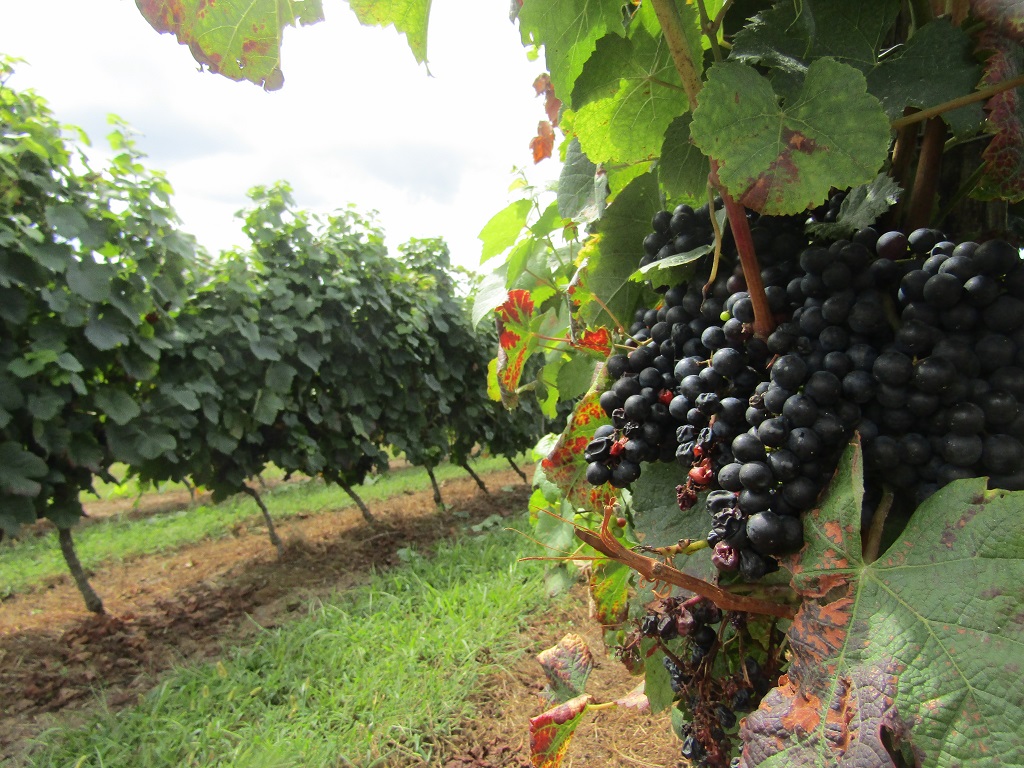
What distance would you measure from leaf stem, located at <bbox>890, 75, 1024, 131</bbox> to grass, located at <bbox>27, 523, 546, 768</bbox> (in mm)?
2764

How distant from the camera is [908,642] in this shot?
0.51 metres

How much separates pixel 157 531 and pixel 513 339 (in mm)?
8279

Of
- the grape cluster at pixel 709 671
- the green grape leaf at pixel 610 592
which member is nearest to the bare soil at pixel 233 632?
the green grape leaf at pixel 610 592

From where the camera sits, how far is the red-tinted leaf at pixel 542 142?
1920mm

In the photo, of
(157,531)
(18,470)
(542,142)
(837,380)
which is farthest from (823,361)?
→ (157,531)

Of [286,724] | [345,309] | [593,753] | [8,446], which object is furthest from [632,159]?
[345,309]

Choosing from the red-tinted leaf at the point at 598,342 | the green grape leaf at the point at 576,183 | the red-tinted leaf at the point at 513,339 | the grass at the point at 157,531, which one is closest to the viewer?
the red-tinted leaf at the point at 598,342

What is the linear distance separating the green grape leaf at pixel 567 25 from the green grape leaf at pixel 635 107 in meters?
0.03

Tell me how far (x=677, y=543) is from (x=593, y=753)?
2116mm

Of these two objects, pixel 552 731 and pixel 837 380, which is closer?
pixel 837 380

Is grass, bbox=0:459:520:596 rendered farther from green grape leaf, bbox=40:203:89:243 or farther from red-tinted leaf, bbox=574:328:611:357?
red-tinted leaf, bbox=574:328:611:357

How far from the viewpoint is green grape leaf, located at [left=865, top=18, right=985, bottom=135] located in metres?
0.58

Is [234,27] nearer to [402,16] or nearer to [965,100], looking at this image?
[402,16]

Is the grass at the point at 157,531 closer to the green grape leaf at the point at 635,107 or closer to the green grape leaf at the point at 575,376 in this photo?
the green grape leaf at the point at 575,376
